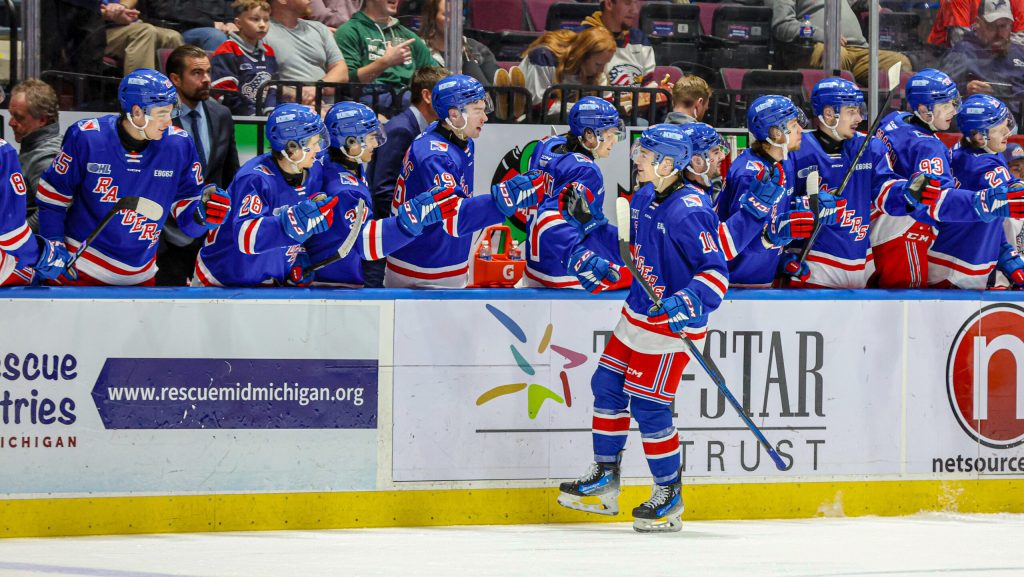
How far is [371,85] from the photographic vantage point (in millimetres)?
5969

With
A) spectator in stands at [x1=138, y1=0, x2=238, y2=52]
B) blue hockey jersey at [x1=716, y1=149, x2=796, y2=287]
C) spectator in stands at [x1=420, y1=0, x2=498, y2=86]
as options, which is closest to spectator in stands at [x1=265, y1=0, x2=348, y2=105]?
spectator in stands at [x1=138, y1=0, x2=238, y2=52]

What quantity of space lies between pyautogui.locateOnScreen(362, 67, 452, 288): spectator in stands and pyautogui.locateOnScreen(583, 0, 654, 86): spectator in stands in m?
1.14

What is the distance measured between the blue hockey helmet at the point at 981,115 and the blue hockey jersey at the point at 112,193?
296cm

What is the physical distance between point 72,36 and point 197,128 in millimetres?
716

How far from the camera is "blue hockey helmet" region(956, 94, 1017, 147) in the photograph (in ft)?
17.1

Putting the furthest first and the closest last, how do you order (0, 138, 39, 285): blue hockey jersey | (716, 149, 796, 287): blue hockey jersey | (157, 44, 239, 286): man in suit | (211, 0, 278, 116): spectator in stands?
(211, 0, 278, 116): spectator in stands < (157, 44, 239, 286): man in suit < (716, 149, 796, 287): blue hockey jersey < (0, 138, 39, 285): blue hockey jersey

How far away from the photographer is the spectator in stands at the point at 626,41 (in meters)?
6.39

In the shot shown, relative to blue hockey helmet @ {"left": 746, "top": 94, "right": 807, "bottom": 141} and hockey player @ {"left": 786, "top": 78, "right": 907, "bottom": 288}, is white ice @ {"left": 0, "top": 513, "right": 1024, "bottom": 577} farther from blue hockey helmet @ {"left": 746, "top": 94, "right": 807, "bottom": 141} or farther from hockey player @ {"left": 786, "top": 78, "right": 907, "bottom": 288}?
blue hockey helmet @ {"left": 746, "top": 94, "right": 807, "bottom": 141}

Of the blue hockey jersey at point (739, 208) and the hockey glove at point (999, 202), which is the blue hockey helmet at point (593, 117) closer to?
the blue hockey jersey at point (739, 208)

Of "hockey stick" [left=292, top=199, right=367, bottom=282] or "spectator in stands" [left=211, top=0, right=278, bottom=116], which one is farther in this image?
"spectator in stands" [left=211, top=0, right=278, bottom=116]

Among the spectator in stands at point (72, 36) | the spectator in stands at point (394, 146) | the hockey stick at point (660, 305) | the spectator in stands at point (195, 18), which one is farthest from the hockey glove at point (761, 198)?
the spectator in stands at point (72, 36)

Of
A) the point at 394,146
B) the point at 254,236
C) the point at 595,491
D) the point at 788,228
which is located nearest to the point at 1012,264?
the point at 788,228

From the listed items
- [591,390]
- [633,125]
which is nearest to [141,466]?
[591,390]

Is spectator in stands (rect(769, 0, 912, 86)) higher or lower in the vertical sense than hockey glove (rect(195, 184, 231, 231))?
higher
